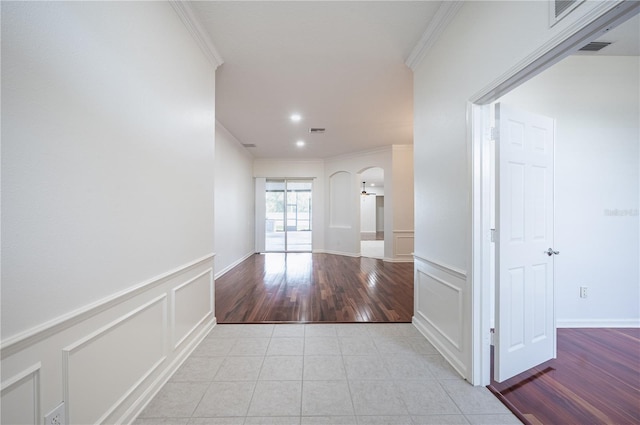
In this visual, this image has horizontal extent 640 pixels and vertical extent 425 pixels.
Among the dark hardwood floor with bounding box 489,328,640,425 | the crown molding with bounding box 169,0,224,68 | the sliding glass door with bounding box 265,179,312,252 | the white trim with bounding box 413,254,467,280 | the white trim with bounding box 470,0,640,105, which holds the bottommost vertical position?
the dark hardwood floor with bounding box 489,328,640,425

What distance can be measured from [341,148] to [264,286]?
3.92 m

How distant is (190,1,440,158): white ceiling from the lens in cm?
195

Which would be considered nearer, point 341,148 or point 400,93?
point 400,93

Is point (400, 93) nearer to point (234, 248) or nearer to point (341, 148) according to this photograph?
point (341, 148)

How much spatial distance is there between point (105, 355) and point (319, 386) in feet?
4.33

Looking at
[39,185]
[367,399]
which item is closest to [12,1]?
[39,185]

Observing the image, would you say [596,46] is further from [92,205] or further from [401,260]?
[401,260]

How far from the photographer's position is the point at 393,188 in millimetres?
5977

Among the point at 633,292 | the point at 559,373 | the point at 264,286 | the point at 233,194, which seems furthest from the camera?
the point at 233,194

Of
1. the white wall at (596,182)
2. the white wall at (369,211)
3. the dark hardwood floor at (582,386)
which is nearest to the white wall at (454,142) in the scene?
the dark hardwood floor at (582,386)

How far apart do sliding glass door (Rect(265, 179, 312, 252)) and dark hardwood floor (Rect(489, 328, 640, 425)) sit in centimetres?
603

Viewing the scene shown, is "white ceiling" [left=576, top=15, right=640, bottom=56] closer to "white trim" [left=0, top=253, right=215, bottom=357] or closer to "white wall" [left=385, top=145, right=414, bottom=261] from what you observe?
"white wall" [left=385, top=145, right=414, bottom=261]

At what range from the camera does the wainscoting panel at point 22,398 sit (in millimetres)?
834

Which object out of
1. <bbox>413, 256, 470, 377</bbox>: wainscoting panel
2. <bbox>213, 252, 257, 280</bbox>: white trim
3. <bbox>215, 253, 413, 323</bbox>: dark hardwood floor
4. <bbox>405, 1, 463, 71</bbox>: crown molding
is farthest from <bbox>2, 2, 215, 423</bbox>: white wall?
<bbox>213, 252, 257, 280</bbox>: white trim
